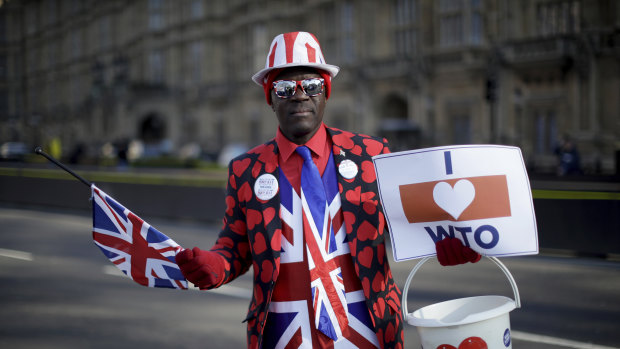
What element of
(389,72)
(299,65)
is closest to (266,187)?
(299,65)

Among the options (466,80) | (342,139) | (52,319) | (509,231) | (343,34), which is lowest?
(52,319)

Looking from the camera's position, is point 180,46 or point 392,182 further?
point 180,46

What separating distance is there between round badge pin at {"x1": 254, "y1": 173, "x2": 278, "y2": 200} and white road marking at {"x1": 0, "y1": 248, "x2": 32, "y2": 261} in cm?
840

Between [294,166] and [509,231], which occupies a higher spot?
[294,166]

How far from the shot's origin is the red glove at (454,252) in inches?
104

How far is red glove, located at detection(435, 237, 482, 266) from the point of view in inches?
104

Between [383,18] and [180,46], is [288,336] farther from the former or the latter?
[180,46]

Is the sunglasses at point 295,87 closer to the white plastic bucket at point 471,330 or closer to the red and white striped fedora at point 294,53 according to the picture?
the red and white striped fedora at point 294,53

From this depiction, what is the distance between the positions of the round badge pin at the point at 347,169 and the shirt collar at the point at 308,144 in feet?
0.35

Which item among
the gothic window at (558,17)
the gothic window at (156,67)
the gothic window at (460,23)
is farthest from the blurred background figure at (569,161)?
the gothic window at (156,67)

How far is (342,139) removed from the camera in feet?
9.62

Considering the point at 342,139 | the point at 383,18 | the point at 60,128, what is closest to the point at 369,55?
the point at 383,18

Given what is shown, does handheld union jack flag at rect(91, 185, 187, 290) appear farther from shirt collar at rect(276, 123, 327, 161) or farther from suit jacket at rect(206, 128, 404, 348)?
shirt collar at rect(276, 123, 327, 161)

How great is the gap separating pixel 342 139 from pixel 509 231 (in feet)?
2.50
